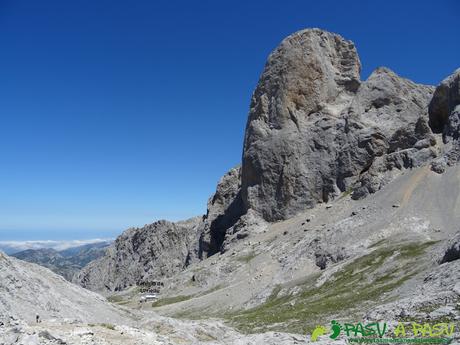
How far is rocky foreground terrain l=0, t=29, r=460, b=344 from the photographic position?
34.1 metres

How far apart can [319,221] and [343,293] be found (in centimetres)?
5161

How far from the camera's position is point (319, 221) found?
371 ft

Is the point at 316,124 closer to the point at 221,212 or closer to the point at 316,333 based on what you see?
the point at 221,212

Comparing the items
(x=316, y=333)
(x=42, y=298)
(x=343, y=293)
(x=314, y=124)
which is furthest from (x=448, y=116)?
(x=42, y=298)

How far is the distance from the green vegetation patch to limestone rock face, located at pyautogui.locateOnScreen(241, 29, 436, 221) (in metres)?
57.0

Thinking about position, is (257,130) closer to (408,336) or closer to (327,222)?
(327,222)

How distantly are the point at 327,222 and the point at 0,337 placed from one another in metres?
95.3

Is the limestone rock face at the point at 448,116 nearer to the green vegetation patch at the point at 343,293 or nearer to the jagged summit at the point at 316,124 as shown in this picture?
the jagged summit at the point at 316,124

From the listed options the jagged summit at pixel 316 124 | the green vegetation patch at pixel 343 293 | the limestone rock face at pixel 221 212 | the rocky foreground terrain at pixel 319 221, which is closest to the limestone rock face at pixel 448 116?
the rocky foreground terrain at pixel 319 221

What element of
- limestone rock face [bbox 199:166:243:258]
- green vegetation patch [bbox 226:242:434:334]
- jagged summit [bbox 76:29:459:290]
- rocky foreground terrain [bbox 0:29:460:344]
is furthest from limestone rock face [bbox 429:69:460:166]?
limestone rock face [bbox 199:166:243:258]

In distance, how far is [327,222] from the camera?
108 metres

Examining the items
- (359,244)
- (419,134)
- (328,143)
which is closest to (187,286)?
(359,244)

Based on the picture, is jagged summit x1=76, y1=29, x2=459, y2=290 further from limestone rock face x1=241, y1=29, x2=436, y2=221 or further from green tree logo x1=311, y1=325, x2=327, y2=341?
green tree logo x1=311, y1=325, x2=327, y2=341

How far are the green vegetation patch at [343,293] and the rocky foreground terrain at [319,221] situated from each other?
361 millimetres
